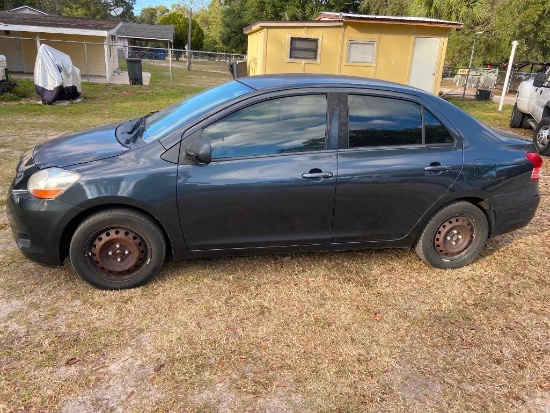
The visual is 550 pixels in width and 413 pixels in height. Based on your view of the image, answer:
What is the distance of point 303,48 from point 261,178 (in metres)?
12.7

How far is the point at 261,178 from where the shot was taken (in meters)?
3.15

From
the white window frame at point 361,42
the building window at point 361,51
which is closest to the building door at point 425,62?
the white window frame at point 361,42

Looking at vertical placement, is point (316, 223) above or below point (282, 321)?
above

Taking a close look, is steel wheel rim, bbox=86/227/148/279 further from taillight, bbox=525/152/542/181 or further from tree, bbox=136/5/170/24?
tree, bbox=136/5/170/24

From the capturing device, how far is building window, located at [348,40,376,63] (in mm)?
14594

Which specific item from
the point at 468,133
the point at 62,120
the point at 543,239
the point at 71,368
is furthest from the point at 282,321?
the point at 62,120

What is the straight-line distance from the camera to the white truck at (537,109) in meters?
8.38

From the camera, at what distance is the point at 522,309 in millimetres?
3311

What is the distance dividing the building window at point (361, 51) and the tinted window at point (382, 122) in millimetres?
12186

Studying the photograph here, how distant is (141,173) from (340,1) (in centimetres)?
3322

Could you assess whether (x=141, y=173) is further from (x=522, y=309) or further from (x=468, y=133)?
(x=522, y=309)

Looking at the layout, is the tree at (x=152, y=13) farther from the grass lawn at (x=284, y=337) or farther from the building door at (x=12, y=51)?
the grass lawn at (x=284, y=337)

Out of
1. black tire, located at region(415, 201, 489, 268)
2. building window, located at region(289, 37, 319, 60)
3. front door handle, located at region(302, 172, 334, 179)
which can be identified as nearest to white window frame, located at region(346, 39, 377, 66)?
building window, located at region(289, 37, 319, 60)

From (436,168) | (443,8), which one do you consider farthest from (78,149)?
(443,8)
